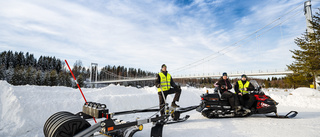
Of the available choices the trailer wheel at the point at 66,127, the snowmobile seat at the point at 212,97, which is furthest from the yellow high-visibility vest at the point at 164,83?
the trailer wheel at the point at 66,127

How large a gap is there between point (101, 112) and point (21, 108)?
3776 mm

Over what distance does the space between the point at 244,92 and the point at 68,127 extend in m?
5.81

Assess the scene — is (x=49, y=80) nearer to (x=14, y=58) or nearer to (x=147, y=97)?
(x=14, y=58)

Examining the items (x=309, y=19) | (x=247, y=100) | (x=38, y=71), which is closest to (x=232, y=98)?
(x=247, y=100)

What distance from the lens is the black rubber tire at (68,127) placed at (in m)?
2.64

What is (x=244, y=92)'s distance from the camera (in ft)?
20.6

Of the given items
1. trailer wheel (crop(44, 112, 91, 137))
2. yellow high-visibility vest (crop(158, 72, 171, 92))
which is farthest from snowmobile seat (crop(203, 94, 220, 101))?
trailer wheel (crop(44, 112, 91, 137))

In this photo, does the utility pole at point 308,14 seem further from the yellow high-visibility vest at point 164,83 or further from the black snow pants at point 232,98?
the yellow high-visibility vest at point 164,83

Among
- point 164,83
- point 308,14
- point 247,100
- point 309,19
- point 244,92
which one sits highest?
point 308,14

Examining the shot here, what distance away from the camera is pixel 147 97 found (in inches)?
420

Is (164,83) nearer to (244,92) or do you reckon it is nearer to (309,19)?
(244,92)

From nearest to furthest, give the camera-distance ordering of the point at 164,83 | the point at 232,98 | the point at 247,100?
the point at 164,83
the point at 232,98
the point at 247,100

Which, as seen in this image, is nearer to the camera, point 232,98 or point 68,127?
point 68,127

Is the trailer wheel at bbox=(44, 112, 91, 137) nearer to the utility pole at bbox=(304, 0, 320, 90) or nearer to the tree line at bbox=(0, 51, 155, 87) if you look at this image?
the utility pole at bbox=(304, 0, 320, 90)
